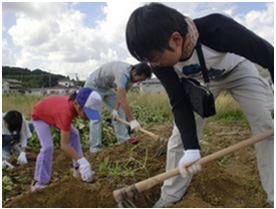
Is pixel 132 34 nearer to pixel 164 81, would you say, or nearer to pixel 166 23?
pixel 166 23

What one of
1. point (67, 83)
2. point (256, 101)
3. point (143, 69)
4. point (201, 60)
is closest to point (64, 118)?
point (143, 69)

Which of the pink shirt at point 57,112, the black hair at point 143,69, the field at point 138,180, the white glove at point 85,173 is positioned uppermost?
the black hair at point 143,69

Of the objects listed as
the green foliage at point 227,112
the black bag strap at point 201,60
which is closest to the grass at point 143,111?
the green foliage at point 227,112

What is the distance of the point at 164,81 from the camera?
8.03 ft

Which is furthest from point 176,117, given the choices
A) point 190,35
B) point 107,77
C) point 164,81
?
point 107,77

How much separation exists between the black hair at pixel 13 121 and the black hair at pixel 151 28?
3.70m

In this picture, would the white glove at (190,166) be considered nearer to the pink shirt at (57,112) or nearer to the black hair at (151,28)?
the black hair at (151,28)

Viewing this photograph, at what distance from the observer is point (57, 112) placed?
3.45 metres

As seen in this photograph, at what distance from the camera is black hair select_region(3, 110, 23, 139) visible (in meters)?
5.07

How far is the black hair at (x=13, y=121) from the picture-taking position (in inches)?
200

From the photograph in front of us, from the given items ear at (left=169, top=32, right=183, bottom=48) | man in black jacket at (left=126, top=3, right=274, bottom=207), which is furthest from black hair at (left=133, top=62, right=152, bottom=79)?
ear at (left=169, top=32, right=183, bottom=48)

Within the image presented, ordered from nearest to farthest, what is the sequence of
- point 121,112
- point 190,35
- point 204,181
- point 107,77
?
point 190,35 < point 204,181 < point 107,77 < point 121,112

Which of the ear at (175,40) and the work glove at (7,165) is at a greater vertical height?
the ear at (175,40)

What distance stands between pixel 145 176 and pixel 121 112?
2.22 meters
